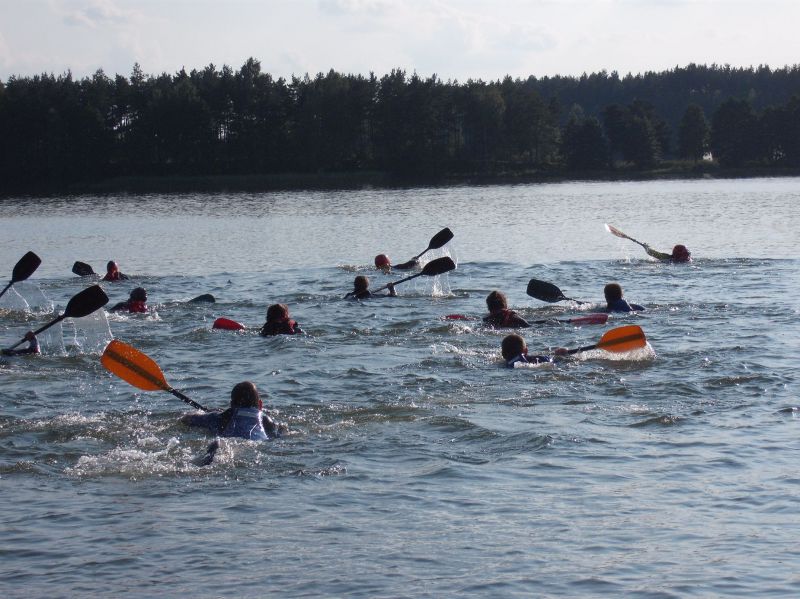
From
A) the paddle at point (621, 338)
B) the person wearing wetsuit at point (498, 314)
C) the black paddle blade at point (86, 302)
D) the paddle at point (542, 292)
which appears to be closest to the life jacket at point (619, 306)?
the paddle at point (542, 292)

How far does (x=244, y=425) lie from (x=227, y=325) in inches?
274

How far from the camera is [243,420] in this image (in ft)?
34.7

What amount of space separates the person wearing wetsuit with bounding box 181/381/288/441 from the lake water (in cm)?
14

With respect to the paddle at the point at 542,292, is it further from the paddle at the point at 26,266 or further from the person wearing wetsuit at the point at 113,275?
the person wearing wetsuit at the point at 113,275

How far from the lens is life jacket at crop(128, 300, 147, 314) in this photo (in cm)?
1928

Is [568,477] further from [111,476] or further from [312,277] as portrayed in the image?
[312,277]

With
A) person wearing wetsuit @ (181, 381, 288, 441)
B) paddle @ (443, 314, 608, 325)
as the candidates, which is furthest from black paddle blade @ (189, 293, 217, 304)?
person wearing wetsuit @ (181, 381, 288, 441)

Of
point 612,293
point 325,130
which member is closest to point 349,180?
point 325,130

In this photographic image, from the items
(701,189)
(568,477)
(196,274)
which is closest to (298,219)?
(196,274)

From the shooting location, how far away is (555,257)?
28.7 meters

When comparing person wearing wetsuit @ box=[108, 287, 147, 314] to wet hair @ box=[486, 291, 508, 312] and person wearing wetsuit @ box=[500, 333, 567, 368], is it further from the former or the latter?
person wearing wetsuit @ box=[500, 333, 567, 368]

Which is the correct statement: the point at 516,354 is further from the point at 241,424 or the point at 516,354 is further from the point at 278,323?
the point at 241,424

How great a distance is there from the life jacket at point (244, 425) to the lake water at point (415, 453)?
15 centimetres

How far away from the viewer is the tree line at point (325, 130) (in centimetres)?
8869
